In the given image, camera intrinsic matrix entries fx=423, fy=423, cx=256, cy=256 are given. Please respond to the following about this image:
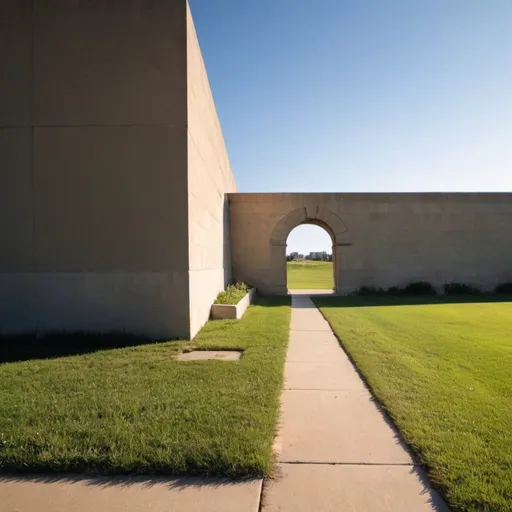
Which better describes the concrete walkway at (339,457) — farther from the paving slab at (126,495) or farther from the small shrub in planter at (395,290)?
the small shrub in planter at (395,290)

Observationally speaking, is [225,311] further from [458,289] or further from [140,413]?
[458,289]

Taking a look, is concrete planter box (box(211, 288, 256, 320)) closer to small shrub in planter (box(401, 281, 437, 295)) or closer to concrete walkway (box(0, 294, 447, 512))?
concrete walkway (box(0, 294, 447, 512))

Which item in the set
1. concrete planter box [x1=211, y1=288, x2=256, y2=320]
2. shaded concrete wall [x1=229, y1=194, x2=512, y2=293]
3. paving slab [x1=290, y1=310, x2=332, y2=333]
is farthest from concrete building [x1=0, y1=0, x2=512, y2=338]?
shaded concrete wall [x1=229, y1=194, x2=512, y2=293]

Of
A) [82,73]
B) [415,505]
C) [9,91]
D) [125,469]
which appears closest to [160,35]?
[82,73]

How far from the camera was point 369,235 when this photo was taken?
50.3ft

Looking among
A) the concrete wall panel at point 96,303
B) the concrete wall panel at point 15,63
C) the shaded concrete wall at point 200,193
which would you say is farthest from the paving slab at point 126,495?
the concrete wall panel at point 15,63

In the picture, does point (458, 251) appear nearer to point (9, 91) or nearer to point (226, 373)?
point (226, 373)

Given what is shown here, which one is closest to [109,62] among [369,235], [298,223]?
[298,223]

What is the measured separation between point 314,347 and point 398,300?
25.4ft

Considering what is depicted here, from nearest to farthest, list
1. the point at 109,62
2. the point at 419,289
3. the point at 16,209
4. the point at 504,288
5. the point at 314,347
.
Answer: the point at 314,347 → the point at 16,209 → the point at 109,62 → the point at 419,289 → the point at 504,288

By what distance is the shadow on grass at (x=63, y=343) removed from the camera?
20.0 feet

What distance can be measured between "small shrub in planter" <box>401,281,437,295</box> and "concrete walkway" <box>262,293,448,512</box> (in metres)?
11.1

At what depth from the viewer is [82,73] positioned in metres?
6.98

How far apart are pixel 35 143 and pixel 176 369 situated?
458 cm
